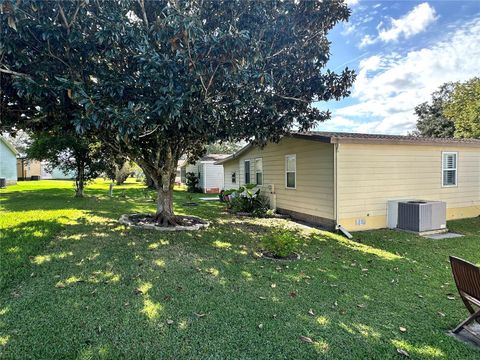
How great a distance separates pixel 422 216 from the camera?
28.9 ft

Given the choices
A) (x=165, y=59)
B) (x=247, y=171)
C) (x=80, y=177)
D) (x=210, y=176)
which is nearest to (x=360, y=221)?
(x=247, y=171)

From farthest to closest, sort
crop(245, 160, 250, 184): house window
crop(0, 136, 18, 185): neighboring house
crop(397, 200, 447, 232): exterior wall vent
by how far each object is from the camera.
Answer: crop(0, 136, 18, 185): neighboring house
crop(245, 160, 250, 184): house window
crop(397, 200, 447, 232): exterior wall vent

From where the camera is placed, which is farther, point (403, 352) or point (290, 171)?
point (290, 171)

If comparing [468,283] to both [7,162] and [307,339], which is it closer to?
[307,339]

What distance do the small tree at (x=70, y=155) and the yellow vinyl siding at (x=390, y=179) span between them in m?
12.3

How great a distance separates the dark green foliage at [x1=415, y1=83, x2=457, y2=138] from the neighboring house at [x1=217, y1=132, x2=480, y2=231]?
64.7 feet

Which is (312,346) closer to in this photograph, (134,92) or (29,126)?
(134,92)

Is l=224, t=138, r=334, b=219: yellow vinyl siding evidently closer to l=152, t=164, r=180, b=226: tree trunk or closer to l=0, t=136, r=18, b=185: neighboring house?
l=152, t=164, r=180, b=226: tree trunk

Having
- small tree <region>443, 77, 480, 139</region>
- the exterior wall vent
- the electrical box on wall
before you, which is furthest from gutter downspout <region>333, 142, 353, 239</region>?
small tree <region>443, 77, 480, 139</region>

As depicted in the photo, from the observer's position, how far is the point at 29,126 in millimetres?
8359

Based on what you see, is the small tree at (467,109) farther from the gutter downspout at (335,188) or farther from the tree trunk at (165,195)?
the tree trunk at (165,195)

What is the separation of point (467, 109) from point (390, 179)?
34.0 ft

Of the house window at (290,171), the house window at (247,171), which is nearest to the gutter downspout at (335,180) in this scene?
the house window at (290,171)

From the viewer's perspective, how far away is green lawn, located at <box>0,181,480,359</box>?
302cm
